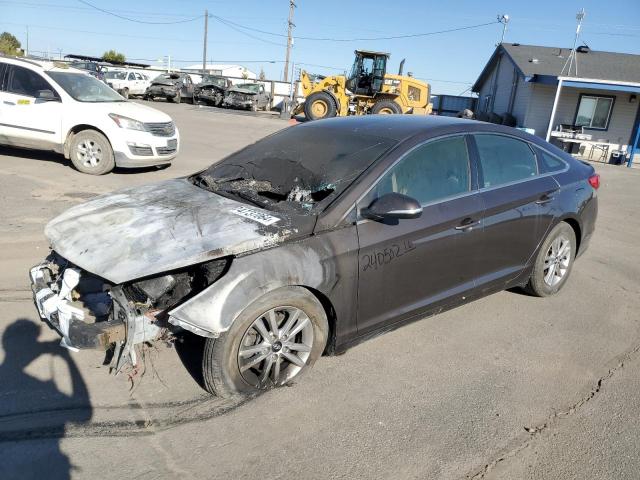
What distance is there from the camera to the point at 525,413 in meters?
3.06

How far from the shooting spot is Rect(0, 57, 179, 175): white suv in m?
8.58

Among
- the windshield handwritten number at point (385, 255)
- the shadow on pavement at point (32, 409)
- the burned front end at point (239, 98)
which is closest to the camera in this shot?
the shadow on pavement at point (32, 409)

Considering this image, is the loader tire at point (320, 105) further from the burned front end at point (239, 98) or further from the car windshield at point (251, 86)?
the car windshield at point (251, 86)

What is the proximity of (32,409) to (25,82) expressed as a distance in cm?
780

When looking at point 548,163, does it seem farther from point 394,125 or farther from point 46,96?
point 46,96

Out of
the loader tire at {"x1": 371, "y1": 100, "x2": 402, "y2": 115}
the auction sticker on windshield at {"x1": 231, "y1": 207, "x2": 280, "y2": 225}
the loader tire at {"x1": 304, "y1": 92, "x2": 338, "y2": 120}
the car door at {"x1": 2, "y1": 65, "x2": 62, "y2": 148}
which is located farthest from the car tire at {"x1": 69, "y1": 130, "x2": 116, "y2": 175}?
the loader tire at {"x1": 371, "y1": 100, "x2": 402, "y2": 115}

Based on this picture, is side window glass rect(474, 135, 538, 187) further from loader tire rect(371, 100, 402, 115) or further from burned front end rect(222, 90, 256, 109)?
burned front end rect(222, 90, 256, 109)

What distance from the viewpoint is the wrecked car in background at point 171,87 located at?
30500 millimetres

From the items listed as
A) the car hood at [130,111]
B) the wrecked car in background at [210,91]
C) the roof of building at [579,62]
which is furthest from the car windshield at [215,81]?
the car hood at [130,111]

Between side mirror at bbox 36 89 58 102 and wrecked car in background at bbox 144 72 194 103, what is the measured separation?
2309cm

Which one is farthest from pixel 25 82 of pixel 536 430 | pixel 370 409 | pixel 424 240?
pixel 536 430

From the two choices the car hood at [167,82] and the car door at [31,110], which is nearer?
the car door at [31,110]

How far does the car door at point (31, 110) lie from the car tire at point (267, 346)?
7.30 meters

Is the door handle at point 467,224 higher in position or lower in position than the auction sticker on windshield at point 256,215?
lower
